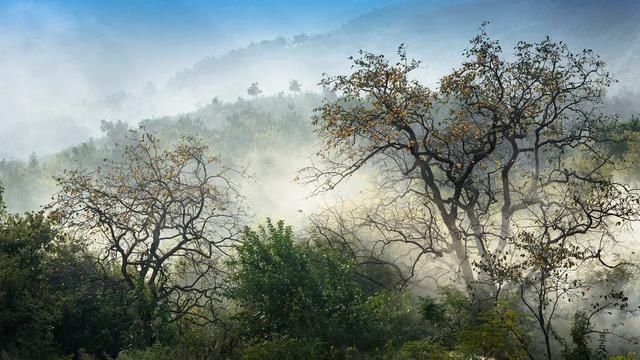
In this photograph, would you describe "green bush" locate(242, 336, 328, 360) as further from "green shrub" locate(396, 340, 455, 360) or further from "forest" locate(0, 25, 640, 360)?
"green shrub" locate(396, 340, 455, 360)

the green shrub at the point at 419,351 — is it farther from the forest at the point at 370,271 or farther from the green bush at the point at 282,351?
the green bush at the point at 282,351

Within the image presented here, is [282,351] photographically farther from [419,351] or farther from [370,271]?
[370,271]

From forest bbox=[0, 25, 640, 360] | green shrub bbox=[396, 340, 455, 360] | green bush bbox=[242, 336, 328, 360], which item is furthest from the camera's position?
forest bbox=[0, 25, 640, 360]

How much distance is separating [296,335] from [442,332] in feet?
11.9

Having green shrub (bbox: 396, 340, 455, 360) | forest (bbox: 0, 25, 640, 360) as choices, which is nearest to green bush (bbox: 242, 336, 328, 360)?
forest (bbox: 0, 25, 640, 360)

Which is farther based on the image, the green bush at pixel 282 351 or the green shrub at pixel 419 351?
the green bush at pixel 282 351

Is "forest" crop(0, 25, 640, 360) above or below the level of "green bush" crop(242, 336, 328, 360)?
above

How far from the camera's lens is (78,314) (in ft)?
58.5

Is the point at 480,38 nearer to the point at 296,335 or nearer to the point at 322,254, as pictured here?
the point at 322,254

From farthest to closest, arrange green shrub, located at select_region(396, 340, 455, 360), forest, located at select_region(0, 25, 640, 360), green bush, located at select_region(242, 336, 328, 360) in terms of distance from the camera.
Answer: forest, located at select_region(0, 25, 640, 360)
green bush, located at select_region(242, 336, 328, 360)
green shrub, located at select_region(396, 340, 455, 360)

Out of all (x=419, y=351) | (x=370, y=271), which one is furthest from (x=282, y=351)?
(x=370, y=271)

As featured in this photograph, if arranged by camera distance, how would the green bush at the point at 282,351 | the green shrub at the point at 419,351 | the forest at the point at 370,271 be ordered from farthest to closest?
1. the forest at the point at 370,271
2. the green bush at the point at 282,351
3. the green shrub at the point at 419,351

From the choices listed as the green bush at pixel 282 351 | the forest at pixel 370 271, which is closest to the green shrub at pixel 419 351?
the forest at pixel 370 271

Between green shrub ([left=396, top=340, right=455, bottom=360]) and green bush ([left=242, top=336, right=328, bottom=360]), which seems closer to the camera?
green shrub ([left=396, top=340, right=455, bottom=360])
